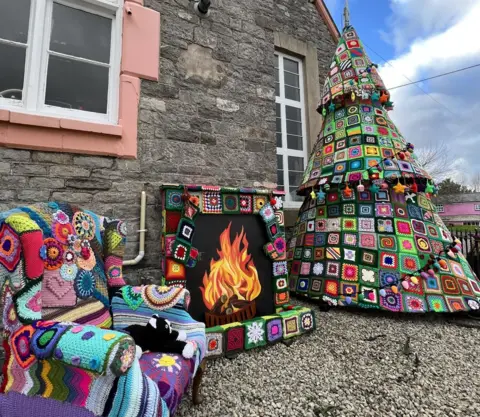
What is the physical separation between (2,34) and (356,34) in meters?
4.37

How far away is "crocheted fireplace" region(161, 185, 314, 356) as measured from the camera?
2467 millimetres

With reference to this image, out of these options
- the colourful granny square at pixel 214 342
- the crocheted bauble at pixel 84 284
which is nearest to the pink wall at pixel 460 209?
the colourful granny square at pixel 214 342

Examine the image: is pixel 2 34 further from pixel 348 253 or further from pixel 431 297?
pixel 431 297

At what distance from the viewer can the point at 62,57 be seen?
252 centimetres

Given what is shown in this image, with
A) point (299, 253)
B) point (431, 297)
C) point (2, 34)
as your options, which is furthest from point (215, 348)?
point (2, 34)

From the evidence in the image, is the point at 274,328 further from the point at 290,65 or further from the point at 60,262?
the point at 290,65

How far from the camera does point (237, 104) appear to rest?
338cm

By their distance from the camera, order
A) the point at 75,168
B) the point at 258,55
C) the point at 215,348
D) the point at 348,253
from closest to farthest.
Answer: the point at 215,348, the point at 75,168, the point at 348,253, the point at 258,55

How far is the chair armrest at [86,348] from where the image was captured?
3.10 feet

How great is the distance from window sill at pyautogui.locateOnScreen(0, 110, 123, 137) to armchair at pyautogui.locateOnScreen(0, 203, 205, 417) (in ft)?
3.50

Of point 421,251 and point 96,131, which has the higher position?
point 96,131

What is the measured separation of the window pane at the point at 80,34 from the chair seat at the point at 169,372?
2686 millimetres

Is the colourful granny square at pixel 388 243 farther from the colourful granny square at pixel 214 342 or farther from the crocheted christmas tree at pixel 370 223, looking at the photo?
the colourful granny square at pixel 214 342

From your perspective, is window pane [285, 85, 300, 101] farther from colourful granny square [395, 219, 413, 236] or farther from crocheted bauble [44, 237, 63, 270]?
crocheted bauble [44, 237, 63, 270]
